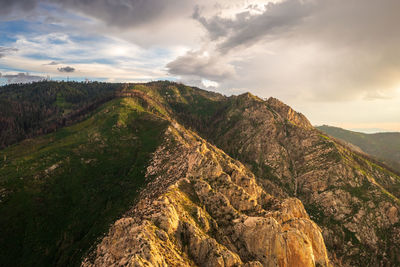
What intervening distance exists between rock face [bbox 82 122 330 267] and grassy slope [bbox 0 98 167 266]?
1107 inches

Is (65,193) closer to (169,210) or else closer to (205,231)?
(169,210)

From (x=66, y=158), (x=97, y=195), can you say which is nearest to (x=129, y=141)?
(x=66, y=158)

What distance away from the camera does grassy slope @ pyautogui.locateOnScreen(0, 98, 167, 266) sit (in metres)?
100

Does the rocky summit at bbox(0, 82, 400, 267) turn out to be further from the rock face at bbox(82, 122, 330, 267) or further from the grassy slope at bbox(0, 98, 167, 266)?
the grassy slope at bbox(0, 98, 167, 266)

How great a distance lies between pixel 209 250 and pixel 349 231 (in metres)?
153

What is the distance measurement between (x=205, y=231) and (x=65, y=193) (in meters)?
108

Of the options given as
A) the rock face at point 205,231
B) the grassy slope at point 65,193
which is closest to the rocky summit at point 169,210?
the rock face at point 205,231

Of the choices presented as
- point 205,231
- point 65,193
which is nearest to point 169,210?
point 205,231

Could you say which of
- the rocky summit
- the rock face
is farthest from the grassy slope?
the rock face

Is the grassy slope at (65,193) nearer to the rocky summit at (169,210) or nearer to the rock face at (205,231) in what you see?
the rocky summit at (169,210)

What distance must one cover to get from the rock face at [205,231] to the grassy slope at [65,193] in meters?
28.1

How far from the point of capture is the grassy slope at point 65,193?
100 meters

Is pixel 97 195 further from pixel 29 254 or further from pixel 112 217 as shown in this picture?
pixel 29 254

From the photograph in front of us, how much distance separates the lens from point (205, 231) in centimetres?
6688
